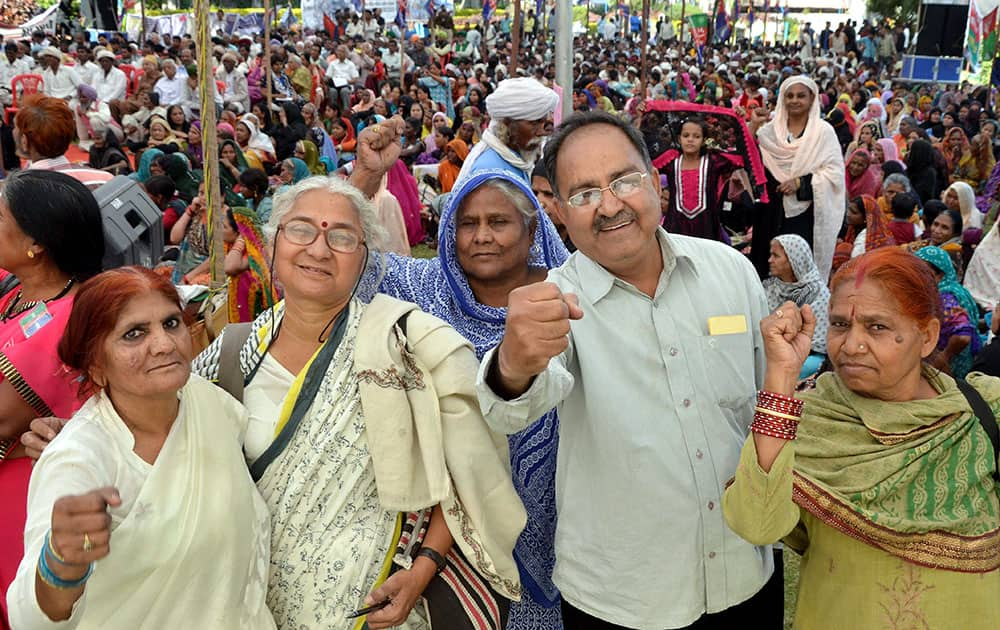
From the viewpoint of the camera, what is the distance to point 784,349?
166 cm

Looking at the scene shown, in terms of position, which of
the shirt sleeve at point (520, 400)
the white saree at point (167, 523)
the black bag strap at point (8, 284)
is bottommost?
the white saree at point (167, 523)

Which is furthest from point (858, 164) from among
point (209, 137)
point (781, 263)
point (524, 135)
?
point (209, 137)

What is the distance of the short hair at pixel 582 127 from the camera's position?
193cm

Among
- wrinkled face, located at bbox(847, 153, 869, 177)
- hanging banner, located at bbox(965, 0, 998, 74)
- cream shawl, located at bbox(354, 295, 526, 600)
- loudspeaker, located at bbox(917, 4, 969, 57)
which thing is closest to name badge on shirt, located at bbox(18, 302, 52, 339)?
cream shawl, located at bbox(354, 295, 526, 600)

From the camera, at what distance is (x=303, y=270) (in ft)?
6.77

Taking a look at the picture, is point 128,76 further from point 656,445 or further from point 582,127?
point 656,445

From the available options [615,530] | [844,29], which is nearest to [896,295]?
[615,530]

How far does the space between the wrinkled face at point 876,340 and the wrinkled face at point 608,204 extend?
17.8 inches

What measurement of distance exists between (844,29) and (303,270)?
34.1 m

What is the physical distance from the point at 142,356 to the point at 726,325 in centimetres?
124

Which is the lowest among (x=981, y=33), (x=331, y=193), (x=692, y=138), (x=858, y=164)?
(x=858, y=164)

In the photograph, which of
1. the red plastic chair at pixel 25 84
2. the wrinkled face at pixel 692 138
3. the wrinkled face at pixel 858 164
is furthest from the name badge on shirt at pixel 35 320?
the red plastic chair at pixel 25 84

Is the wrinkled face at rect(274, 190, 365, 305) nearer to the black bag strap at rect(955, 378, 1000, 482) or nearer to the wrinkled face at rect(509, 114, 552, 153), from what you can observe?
the black bag strap at rect(955, 378, 1000, 482)

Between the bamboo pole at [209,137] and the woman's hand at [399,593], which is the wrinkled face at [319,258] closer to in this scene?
the woman's hand at [399,593]
